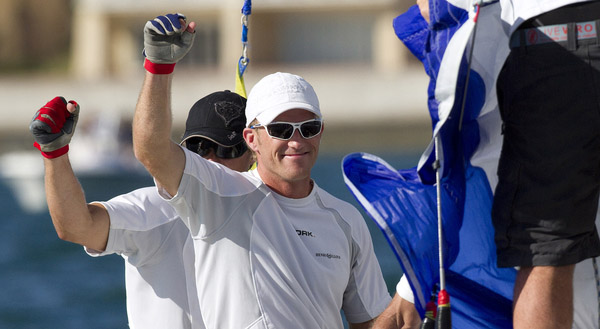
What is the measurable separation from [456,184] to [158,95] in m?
1.09

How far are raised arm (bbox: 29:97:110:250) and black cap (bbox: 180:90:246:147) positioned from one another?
74 cm

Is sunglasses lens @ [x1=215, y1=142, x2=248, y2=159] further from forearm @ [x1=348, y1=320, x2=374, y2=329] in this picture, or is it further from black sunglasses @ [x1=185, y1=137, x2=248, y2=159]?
forearm @ [x1=348, y1=320, x2=374, y2=329]

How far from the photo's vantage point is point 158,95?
10.7 feet

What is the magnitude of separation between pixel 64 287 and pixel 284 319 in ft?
47.5

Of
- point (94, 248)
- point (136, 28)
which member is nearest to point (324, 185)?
point (136, 28)

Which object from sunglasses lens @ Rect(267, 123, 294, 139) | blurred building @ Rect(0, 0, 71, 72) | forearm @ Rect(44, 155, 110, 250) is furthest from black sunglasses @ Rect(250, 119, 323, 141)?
blurred building @ Rect(0, 0, 71, 72)

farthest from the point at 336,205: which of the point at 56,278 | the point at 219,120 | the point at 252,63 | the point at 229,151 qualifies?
the point at 252,63

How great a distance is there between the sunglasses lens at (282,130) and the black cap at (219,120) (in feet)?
2.00

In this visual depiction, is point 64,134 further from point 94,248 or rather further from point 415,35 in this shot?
point 415,35

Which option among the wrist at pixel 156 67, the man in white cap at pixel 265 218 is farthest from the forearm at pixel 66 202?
the wrist at pixel 156 67

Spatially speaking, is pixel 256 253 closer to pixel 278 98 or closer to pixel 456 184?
pixel 278 98

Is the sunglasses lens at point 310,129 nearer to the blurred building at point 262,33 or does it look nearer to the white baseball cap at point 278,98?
the white baseball cap at point 278,98

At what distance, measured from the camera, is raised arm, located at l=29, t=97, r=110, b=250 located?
11.5 ft

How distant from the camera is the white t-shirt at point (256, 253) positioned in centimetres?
348
